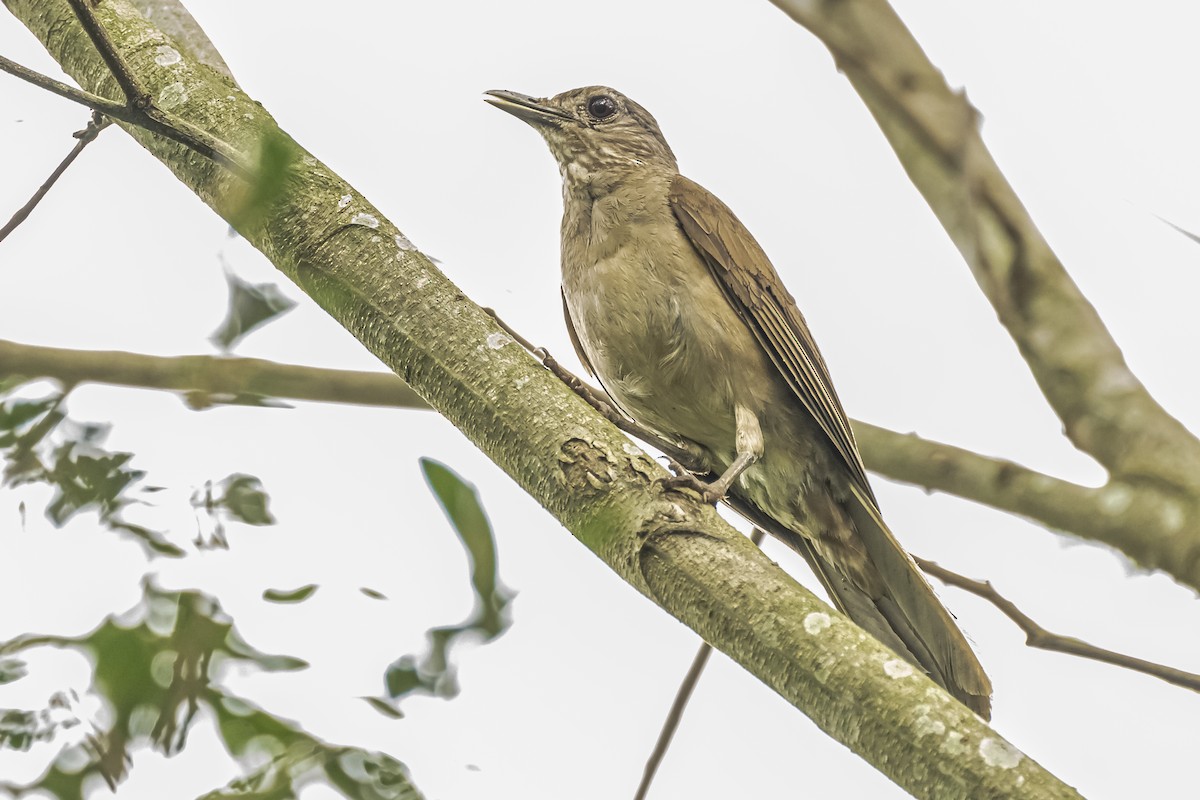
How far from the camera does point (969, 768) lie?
188 cm

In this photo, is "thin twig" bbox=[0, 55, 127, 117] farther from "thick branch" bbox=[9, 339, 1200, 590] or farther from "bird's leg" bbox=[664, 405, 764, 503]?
"bird's leg" bbox=[664, 405, 764, 503]

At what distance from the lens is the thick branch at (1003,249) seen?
340 centimetres

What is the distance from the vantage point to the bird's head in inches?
189

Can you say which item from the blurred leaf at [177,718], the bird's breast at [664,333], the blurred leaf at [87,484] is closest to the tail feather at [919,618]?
the bird's breast at [664,333]

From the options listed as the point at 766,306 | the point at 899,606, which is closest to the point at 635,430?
the point at 766,306

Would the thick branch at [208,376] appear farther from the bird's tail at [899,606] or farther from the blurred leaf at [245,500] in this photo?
the bird's tail at [899,606]

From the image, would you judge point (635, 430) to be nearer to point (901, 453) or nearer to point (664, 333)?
point (664, 333)

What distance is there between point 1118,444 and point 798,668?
1.72 metres

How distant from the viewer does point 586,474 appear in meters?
2.40

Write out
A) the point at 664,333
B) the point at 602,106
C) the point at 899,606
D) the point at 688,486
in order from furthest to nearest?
the point at 602,106 < the point at 664,333 < the point at 899,606 < the point at 688,486

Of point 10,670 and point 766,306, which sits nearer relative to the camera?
point 10,670

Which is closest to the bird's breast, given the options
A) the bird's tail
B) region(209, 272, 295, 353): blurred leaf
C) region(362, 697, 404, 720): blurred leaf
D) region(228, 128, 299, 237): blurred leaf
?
the bird's tail

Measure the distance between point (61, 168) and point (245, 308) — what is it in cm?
75

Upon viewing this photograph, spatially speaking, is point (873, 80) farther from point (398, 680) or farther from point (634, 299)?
point (398, 680)
